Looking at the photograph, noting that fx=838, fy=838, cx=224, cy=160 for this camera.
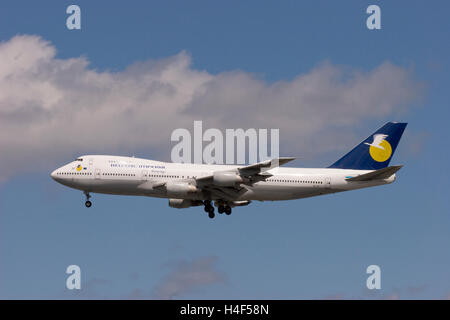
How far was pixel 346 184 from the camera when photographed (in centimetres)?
7694

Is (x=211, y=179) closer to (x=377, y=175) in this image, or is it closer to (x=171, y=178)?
(x=171, y=178)

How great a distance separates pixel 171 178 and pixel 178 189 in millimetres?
1709

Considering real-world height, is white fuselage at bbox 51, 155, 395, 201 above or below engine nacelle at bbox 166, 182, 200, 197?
above

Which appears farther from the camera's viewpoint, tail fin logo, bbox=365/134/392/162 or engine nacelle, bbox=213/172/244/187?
tail fin logo, bbox=365/134/392/162

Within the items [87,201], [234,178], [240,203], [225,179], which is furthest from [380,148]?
[87,201]

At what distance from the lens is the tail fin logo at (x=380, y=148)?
8125cm

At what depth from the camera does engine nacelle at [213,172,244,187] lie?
241ft

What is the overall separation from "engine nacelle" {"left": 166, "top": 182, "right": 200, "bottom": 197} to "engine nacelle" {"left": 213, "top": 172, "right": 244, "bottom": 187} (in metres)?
2.41

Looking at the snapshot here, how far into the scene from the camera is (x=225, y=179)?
73.4 metres

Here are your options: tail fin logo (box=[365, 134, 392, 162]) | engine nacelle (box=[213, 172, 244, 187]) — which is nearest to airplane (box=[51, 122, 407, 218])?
engine nacelle (box=[213, 172, 244, 187])

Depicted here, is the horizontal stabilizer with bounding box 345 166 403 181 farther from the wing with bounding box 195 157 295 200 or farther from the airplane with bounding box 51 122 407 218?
the wing with bounding box 195 157 295 200

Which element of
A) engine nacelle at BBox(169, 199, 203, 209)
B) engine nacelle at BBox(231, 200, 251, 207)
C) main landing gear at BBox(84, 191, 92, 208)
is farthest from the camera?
engine nacelle at BBox(169, 199, 203, 209)
